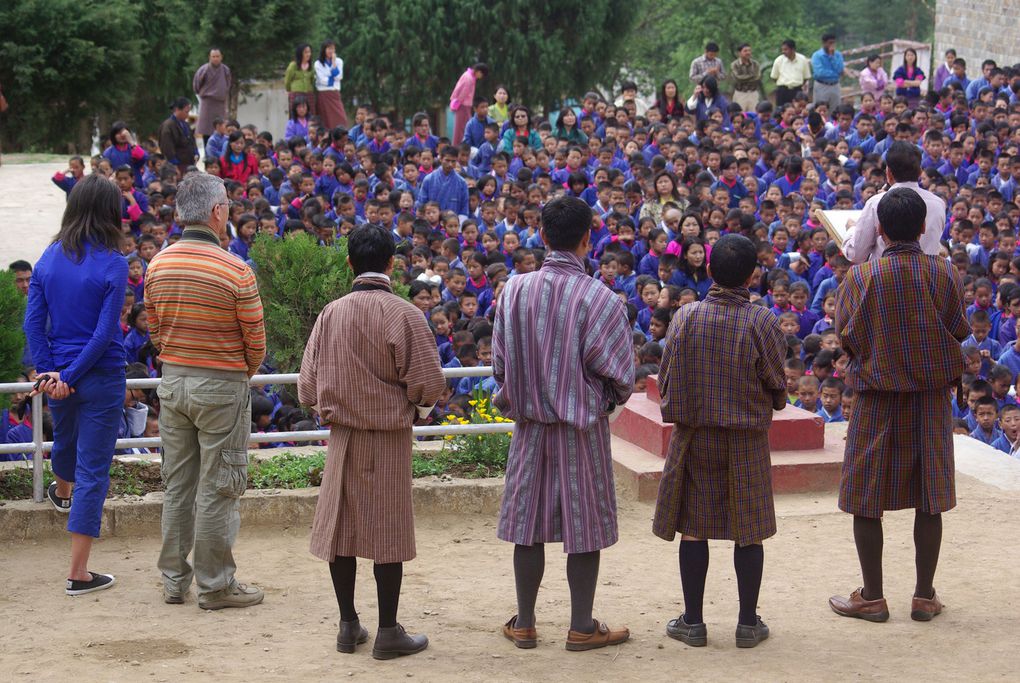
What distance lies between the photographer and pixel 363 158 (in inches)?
564

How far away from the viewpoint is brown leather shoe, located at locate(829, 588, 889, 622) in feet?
16.4

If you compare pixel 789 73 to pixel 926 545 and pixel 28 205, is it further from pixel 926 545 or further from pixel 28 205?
pixel 926 545

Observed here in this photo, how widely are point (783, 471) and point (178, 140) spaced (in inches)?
402

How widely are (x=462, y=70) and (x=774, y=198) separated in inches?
398

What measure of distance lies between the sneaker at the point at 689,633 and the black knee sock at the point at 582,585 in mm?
357

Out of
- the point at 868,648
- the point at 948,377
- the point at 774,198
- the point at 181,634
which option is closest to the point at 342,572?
the point at 181,634

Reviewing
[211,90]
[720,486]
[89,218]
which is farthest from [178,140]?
[720,486]

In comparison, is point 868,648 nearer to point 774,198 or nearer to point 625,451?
point 625,451

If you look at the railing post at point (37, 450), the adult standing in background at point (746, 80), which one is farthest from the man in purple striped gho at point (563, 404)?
the adult standing in background at point (746, 80)

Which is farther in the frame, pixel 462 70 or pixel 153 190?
pixel 462 70

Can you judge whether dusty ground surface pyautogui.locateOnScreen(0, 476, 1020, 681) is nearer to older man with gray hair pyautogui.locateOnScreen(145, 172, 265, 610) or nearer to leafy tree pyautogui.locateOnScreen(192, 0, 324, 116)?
older man with gray hair pyautogui.locateOnScreen(145, 172, 265, 610)

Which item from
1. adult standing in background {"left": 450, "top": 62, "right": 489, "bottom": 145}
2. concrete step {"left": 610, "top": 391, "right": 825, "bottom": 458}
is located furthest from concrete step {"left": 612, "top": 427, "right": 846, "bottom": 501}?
adult standing in background {"left": 450, "top": 62, "right": 489, "bottom": 145}

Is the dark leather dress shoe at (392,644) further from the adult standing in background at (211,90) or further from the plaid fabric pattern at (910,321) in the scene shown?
the adult standing in background at (211,90)

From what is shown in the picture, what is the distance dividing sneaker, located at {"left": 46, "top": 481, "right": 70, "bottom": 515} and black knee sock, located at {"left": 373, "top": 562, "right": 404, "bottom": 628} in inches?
75.0
